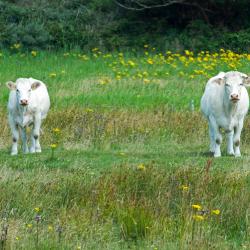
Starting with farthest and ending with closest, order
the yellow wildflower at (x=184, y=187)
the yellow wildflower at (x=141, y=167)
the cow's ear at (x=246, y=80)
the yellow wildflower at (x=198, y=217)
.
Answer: the cow's ear at (x=246, y=80), the yellow wildflower at (x=141, y=167), the yellow wildflower at (x=184, y=187), the yellow wildflower at (x=198, y=217)

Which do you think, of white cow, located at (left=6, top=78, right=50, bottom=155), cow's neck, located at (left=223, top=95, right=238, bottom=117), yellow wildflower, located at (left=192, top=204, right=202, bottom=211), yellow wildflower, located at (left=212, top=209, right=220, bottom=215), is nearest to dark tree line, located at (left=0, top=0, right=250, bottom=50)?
white cow, located at (left=6, top=78, right=50, bottom=155)

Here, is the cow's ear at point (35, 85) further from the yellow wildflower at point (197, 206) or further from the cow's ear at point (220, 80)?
the yellow wildflower at point (197, 206)

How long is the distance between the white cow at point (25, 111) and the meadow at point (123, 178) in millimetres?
364

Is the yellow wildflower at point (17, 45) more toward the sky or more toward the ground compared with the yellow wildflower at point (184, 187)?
more toward the sky

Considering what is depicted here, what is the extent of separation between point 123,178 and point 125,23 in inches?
819

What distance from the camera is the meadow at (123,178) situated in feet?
38.7

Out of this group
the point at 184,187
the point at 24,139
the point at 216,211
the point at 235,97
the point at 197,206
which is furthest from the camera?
the point at 24,139

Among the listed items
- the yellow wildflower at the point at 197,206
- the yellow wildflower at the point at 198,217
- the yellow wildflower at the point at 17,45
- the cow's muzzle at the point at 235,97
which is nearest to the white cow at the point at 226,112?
the cow's muzzle at the point at 235,97

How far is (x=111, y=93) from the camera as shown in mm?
22172

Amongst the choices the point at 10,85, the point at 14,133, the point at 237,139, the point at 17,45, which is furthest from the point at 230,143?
the point at 17,45

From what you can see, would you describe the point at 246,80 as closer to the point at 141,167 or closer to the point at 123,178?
the point at 141,167

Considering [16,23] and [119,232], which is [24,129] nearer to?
[119,232]

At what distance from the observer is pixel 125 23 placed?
112 ft

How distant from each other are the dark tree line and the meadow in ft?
28.6
